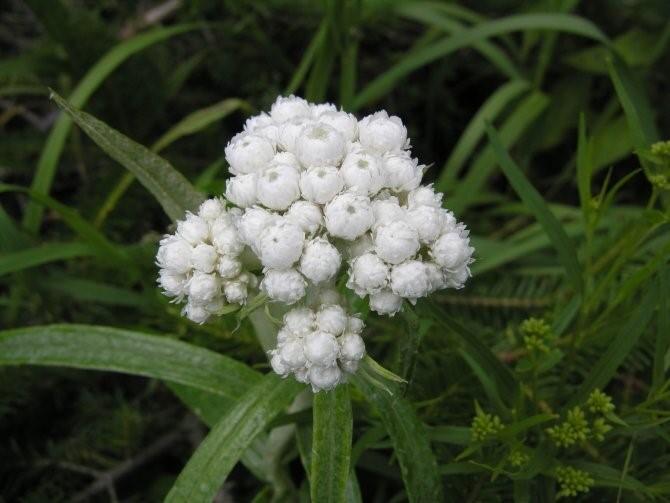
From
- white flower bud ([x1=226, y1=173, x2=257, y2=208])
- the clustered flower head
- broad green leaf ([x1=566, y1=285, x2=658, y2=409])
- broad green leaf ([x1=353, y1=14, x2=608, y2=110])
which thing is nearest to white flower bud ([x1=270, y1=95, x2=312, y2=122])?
the clustered flower head

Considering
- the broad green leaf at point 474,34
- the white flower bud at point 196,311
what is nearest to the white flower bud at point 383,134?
the white flower bud at point 196,311

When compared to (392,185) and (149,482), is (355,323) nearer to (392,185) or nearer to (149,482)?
(392,185)

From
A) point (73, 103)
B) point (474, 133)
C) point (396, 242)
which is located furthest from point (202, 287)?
point (474, 133)

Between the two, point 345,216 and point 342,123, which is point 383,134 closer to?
point 342,123

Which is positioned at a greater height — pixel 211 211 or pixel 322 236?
pixel 211 211

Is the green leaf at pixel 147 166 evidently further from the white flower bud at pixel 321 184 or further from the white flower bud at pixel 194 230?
the white flower bud at pixel 321 184
